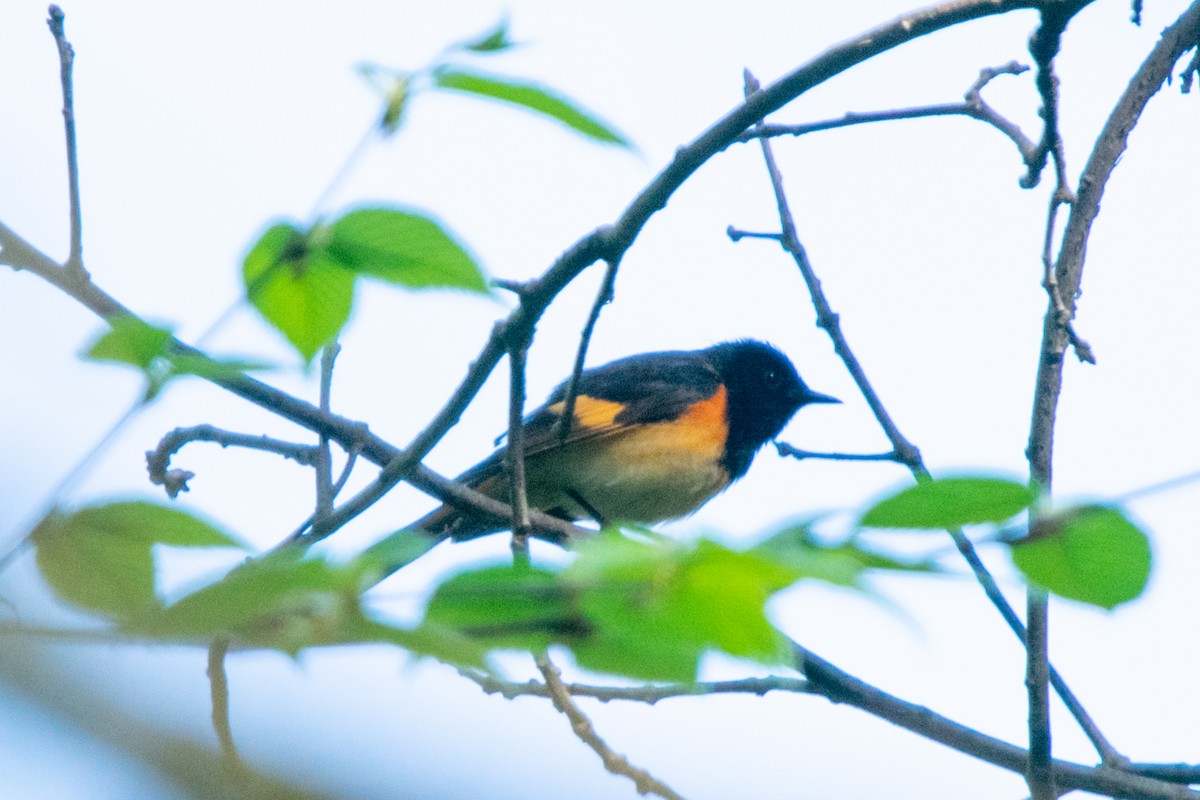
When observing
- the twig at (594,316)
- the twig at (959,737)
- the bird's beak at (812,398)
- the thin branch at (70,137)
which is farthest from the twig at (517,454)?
the bird's beak at (812,398)

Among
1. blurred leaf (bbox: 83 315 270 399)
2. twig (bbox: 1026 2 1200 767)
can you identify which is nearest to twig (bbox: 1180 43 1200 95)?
twig (bbox: 1026 2 1200 767)

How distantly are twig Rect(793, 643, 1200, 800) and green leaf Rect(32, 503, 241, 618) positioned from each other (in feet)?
5.39

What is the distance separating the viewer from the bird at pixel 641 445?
5602 millimetres

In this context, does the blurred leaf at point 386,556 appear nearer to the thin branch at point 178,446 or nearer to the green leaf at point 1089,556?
the green leaf at point 1089,556

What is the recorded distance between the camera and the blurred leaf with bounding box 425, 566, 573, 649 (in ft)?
3.04

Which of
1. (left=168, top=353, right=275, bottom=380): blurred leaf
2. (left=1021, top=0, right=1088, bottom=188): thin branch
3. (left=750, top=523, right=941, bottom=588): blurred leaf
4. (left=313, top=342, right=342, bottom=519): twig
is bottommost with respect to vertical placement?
(left=313, top=342, right=342, bottom=519): twig

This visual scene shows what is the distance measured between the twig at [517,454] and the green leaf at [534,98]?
1.09 meters

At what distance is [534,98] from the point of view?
106 centimetres

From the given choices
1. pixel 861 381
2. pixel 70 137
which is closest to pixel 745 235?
pixel 861 381

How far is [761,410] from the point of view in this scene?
639 centimetres

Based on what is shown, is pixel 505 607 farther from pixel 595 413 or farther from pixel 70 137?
pixel 595 413

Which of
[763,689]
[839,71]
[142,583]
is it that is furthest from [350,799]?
[763,689]

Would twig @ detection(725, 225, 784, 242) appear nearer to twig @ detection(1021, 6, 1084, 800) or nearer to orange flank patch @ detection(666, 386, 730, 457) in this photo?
twig @ detection(1021, 6, 1084, 800)

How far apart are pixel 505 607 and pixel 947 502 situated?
1.10ft
